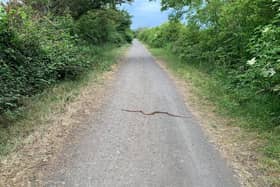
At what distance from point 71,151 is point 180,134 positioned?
1.95 meters

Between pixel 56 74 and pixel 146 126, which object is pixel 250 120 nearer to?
pixel 146 126

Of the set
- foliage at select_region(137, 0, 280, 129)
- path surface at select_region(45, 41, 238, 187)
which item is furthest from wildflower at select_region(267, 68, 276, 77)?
path surface at select_region(45, 41, 238, 187)

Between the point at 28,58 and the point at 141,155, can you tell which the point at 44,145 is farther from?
the point at 28,58

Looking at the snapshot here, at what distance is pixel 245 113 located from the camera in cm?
702

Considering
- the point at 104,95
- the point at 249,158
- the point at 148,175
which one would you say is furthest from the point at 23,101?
the point at 249,158

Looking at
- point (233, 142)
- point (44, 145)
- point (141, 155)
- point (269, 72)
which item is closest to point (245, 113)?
point (269, 72)

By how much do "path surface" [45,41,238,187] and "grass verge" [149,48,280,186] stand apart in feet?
2.11

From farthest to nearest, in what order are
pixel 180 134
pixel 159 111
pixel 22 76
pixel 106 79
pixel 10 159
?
1. pixel 106 79
2. pixel 22 76
3. pixel 159 111
4. pixel 180 134
5. pixel 10 159

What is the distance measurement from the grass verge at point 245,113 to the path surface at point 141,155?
25.3 inches

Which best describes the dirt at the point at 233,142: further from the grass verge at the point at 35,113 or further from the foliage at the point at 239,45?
the grass verge at the point at 35,113

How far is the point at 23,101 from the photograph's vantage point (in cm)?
775

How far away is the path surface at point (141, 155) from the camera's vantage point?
161 inches

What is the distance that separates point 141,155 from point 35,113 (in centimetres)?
304

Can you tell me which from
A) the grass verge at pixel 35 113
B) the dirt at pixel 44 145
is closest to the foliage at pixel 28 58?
the grass verge at pixel 35 113
